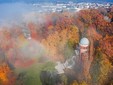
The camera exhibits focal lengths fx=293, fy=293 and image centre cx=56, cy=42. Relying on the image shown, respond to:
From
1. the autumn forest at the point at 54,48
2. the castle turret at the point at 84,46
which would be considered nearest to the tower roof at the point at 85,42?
the castle turret at the point at 84,46

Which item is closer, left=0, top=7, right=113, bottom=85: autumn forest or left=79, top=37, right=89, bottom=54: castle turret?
left=0, top=7, right=113, bottom=85: autumn forest

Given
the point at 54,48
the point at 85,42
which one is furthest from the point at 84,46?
the point at 54,48

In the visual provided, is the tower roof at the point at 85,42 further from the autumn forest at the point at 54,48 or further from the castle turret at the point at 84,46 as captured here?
the autumn forest at the point at 54,48

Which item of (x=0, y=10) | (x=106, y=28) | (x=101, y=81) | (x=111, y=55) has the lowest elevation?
(x=101, y=81)

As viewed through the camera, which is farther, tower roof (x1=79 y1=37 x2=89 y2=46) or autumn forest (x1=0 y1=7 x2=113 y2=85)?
tower roof (x1=79 y1=37 x2=89 y2=46)

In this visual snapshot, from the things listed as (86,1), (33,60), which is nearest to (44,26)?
(33,60)

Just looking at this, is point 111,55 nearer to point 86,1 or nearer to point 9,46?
point 9,46

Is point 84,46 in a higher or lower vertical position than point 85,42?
lower

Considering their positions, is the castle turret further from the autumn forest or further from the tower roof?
the autumn forest

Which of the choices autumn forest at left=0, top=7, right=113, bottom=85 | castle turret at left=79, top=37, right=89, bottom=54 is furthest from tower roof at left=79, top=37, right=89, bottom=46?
autumn forest at left=0, top=7, right=113, bottom=85

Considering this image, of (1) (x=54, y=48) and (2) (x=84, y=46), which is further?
(1) (x=54, y=48)

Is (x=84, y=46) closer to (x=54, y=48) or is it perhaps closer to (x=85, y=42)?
(x=85, y=42)
